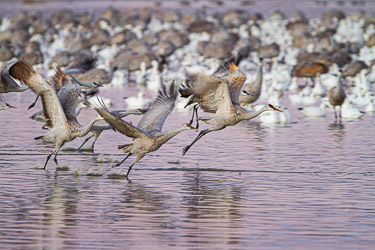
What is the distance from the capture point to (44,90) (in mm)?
12430

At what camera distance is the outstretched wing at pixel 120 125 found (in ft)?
36.5

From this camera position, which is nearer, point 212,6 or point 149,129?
point 149,129

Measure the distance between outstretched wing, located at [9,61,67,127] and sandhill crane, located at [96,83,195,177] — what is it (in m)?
1.04

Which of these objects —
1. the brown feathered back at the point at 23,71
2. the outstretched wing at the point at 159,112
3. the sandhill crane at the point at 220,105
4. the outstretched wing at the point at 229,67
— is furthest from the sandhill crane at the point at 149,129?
the outstretched wing at the point at 229,67

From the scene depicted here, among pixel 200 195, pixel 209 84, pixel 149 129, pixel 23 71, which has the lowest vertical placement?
pixel 200 195

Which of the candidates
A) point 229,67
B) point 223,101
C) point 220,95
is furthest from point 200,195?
point 229,67

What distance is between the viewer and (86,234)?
9219 mm

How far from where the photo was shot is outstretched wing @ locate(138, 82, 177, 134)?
1268cm

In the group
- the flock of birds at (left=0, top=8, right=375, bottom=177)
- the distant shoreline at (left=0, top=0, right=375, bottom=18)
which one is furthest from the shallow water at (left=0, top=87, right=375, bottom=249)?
the distant shoreline at (left=0, top=0, right=375, bottom=18)

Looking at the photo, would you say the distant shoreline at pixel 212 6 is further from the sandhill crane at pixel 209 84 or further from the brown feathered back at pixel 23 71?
the brown feathered back at pixel 23 71

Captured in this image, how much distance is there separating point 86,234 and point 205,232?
115 cm

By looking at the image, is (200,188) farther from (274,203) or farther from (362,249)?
(362,249)

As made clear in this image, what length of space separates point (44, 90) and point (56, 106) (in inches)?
15.8

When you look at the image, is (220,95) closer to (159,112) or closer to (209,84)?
(209,84)
